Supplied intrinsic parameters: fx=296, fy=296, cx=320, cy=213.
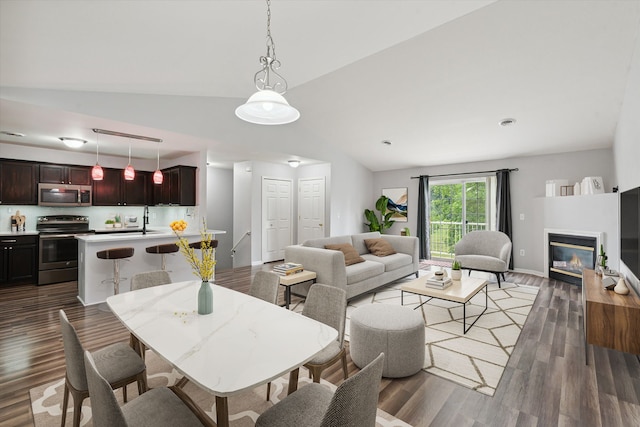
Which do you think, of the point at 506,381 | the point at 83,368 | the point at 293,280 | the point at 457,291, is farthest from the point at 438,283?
the point at 83,368

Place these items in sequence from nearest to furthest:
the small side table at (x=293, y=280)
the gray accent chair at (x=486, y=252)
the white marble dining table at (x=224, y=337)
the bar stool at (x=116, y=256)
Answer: the white marble dining table at (x=224, y=337) → the small side table at (x=293, y=280) → the bar stool at (x=116, y=256) → the gray accent chair at (x=486, y=252)

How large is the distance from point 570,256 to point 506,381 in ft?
13.6

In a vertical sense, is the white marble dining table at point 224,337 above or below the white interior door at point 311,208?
below

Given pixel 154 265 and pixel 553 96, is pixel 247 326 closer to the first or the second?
pixel 154 265

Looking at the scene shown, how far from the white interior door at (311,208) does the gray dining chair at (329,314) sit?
502 centimetres

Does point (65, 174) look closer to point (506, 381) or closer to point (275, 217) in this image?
point (275, 217)

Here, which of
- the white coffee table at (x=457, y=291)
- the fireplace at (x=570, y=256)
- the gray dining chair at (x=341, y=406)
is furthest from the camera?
the fireplace at (x=570, y=256)

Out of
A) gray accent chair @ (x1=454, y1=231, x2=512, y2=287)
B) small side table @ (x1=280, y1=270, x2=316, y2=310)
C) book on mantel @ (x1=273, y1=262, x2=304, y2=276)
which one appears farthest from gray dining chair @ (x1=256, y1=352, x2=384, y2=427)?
gray accent chair @ (x1=454, y1=231, x2=512, y2=287)

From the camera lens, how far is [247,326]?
5.51ft

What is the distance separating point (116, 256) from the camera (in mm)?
4004

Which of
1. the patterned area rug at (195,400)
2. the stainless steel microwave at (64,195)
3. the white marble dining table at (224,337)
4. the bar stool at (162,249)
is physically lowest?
the patterned area rug at (195,400)

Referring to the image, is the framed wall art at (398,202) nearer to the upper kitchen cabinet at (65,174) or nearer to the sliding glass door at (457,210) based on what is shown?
the sliding glass door at (457,210)

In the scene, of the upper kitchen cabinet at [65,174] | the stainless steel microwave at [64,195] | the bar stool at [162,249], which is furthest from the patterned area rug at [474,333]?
the upper kitchen cabinet at [65,174]

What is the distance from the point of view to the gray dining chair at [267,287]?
2.43 m
